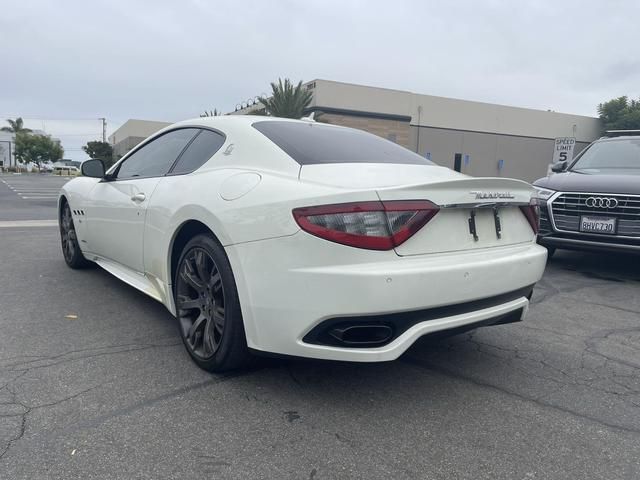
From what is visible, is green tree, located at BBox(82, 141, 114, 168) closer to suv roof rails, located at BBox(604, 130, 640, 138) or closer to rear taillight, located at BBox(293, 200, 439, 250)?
suv roof rails, located at BBox(604, 130, 640, 138)

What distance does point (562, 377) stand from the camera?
9.57 ft

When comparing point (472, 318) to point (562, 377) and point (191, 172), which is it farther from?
point (191, 172)

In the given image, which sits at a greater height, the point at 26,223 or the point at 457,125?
the point at 457,125

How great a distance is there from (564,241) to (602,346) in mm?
2295

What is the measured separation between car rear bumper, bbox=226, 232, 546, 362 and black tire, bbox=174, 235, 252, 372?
10 cm

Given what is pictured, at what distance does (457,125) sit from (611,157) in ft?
95.6

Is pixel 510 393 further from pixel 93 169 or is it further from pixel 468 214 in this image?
pixel 93 169

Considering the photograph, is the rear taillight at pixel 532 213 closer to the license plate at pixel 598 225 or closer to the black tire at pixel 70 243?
the license plate at pixel 598 225

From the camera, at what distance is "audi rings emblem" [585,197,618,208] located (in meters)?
5.18

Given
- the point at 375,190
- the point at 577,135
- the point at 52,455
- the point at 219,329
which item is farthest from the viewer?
the point at 577,135

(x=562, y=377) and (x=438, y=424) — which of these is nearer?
(x=438, y=424)

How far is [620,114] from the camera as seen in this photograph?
41281mm

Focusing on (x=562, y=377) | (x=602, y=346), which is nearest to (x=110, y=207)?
(x=562, y=377)

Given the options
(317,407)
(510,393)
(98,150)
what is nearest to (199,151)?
(317,407)
